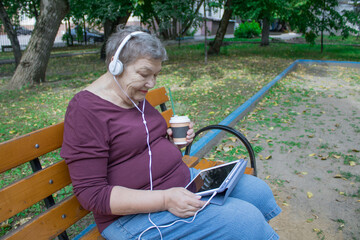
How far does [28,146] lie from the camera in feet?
4.96

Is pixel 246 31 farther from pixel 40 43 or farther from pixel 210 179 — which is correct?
pixel 210 179

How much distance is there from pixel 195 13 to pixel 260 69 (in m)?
2.90

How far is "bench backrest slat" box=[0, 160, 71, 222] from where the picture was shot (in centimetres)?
136

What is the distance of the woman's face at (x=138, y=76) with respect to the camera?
1.60m

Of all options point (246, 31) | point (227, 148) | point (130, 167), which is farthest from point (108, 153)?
point (246, 31)

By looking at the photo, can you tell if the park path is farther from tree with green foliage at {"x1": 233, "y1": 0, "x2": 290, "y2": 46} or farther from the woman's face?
tree with green foliage at {"x1": 233, "y1": 0, "x2": 290, "y2": 46}

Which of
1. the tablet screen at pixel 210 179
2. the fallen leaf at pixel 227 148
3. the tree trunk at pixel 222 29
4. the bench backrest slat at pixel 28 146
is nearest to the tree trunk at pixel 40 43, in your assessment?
the fallen leaf at pixel 227 148

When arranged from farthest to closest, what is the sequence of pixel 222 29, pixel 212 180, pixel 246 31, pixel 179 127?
1. pixel 246 31
2. pixel 222 29
3. pixel 179 127
4. pixel 212 180

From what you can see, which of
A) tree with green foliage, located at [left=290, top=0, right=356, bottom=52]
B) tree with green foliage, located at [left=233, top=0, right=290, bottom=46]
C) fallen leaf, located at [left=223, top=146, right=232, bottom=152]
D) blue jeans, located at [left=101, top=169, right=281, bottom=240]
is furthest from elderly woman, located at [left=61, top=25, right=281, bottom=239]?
tree with green foliage, located at [left=290, top=0, right=356, bottom=52]

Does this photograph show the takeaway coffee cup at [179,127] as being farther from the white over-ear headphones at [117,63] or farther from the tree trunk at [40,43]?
the tree trunk at [40,43]

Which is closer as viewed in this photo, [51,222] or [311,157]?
[51,222]

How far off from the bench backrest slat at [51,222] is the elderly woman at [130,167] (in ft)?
0.63

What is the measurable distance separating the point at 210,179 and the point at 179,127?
0.39m

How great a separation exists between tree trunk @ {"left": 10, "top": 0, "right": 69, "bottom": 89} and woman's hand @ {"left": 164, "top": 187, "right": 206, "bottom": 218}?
22.8 feet
